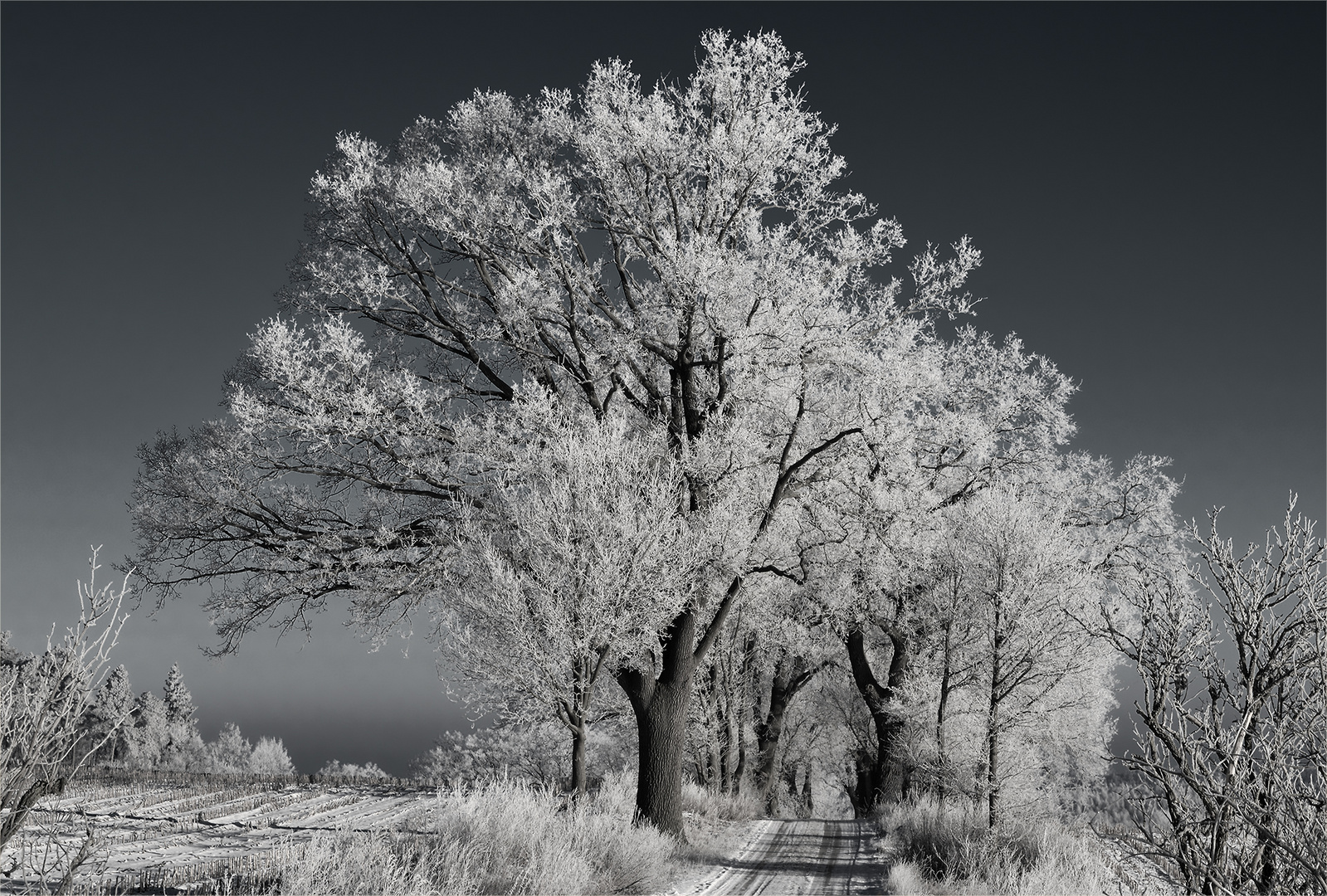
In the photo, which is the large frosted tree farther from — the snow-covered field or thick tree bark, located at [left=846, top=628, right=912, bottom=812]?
thick tree bark, located at [left=846, top=628, right=912, bottom=812]

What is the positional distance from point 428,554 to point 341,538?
1.33 metres

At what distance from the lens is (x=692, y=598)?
43.4 ft

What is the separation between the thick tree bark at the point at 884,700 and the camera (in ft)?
72.9

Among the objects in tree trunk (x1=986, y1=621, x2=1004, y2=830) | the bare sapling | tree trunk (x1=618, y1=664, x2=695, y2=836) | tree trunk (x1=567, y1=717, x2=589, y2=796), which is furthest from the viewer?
tree trunk (x1=986, y1=621, x2=1004, y2=830)

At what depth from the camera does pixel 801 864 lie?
474 inches

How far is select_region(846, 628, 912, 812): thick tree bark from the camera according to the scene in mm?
22219

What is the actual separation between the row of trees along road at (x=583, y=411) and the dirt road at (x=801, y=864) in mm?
1697

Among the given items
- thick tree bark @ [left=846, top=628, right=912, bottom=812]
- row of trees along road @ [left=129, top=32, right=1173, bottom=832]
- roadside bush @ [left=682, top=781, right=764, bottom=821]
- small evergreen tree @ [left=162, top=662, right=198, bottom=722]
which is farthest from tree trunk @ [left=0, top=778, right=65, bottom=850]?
small evergreen tree @ [left=162, top=662, right=198, bottom=722]

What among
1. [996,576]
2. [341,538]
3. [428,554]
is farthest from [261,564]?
[996,576]

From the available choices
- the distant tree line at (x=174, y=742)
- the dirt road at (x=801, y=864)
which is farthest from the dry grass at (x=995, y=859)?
the distant tree line at (x=174, y=742)

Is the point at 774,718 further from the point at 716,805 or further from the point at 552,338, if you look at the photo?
the point at 552,338

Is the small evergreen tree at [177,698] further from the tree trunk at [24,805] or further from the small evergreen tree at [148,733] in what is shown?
the tree trunk at [24,805]

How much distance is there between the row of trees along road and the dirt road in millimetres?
1697

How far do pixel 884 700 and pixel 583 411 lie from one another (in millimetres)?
13008
